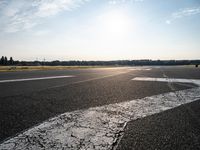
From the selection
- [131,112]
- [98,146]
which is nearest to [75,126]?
[98,146]

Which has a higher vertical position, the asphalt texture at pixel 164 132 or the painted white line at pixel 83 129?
the painted white line at pixel 83 129

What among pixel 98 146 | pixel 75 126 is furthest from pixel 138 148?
pixel 75 126

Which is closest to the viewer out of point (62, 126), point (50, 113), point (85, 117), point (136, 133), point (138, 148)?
point (138, 148)

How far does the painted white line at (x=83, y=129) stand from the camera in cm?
207

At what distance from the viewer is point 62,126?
2.65 m

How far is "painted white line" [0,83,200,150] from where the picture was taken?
2.07 metres

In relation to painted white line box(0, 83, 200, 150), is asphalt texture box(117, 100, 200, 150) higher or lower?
lower

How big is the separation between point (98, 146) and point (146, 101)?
8.44 feet

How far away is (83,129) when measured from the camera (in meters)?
2.56

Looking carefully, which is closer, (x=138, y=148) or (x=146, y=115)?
(x=138, y=148)

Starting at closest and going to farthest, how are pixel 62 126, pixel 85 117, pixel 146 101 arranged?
pixel 62 126 < pixel 85 117 < pixel 146 101

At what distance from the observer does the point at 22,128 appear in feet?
8.43

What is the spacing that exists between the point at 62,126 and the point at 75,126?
0.15 meters

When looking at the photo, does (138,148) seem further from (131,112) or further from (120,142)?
(131,112)
